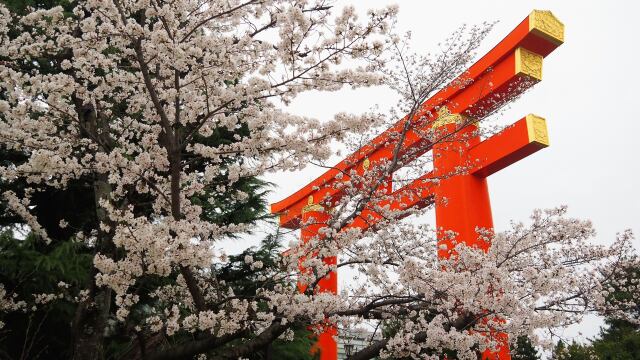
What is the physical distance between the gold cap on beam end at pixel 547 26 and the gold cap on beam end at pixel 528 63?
0.91 ft

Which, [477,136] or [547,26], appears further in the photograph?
[477,136]

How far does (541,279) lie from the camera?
348 cm

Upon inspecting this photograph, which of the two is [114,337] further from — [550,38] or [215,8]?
[550,38]

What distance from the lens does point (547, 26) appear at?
236 inches

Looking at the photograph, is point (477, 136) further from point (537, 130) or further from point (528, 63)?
point (528, 63)

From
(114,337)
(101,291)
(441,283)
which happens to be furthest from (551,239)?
(114,337)

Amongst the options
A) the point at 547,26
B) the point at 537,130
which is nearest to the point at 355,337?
the point at 537,130

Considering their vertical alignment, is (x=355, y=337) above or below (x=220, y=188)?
below

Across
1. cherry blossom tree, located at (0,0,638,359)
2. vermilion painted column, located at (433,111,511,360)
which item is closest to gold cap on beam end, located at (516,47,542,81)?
vermilion painted column, located at (433,111,511,360)

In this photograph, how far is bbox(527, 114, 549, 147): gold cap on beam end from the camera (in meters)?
6.04

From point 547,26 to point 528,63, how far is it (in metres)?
0.50

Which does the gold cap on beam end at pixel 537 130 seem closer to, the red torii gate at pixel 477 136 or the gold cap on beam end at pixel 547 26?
the red torii gate at pixel 477 136

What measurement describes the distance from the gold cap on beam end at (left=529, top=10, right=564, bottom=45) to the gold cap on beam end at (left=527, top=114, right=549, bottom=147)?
1023 mm

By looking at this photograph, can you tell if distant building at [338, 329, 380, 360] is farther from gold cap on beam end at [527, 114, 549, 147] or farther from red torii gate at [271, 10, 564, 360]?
gold cap on beam end at [527, 114, 549, 147]
